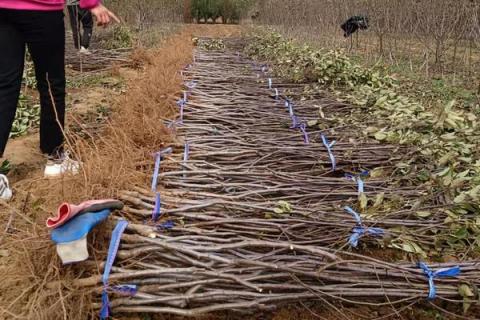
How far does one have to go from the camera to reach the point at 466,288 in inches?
64.9

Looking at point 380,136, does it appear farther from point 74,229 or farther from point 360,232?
point 74,229

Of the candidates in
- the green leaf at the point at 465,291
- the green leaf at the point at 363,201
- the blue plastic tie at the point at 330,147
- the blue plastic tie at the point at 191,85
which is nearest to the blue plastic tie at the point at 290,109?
the blue plastic tie at the point at 330,147

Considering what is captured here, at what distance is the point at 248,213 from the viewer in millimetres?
2102

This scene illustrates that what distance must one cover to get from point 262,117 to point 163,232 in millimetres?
2076

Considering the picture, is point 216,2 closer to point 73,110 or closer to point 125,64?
point 125,64

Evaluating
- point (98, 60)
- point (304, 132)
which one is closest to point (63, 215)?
point (304, 132)

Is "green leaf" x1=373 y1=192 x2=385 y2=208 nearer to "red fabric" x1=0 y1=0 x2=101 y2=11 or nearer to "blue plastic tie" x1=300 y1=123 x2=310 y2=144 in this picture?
"blue plastic tie" x1=300 y1=123 x2=310 y2=144

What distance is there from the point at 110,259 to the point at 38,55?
1.38 m

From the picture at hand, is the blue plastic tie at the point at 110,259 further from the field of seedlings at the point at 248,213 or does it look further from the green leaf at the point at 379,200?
the green leaf at the point at 379,200

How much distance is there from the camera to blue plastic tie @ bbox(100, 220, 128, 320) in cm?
150

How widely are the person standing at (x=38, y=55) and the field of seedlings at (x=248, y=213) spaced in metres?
0.20

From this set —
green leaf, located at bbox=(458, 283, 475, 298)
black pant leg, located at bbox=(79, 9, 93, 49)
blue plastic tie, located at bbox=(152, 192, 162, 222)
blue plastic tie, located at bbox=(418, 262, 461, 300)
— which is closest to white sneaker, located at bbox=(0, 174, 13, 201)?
blue plastic tie, located at bbox=(152, 192, 162, 222)

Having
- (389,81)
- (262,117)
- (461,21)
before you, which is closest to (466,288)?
(262,117)

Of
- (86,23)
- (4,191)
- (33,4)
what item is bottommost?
(4,191)
